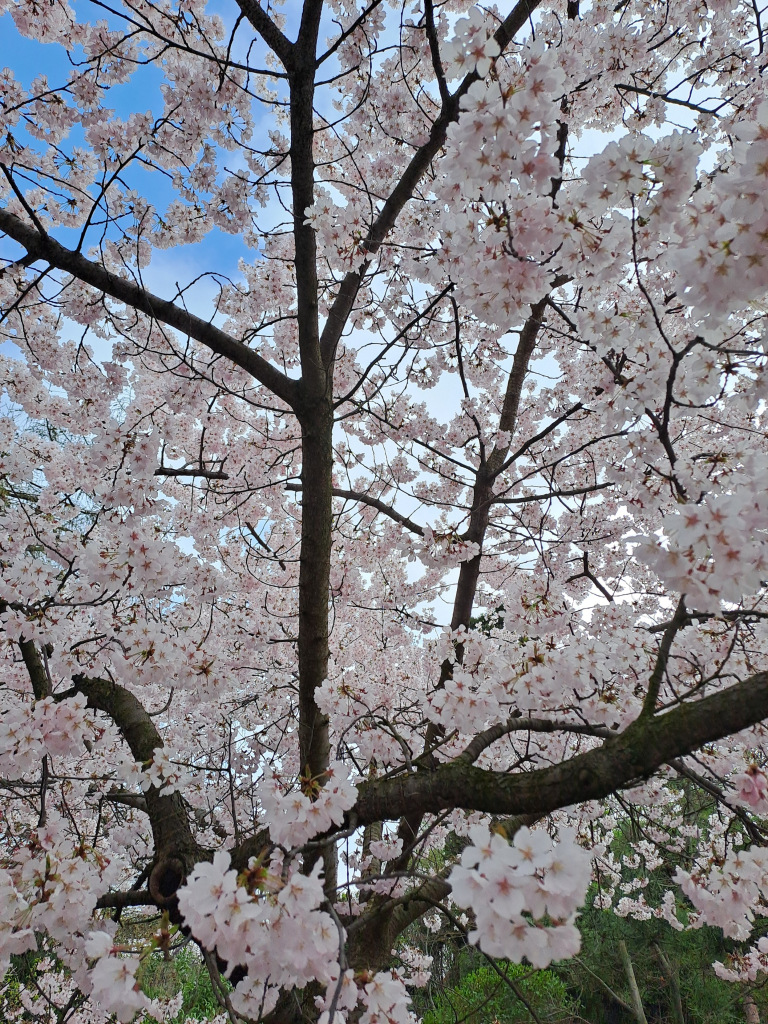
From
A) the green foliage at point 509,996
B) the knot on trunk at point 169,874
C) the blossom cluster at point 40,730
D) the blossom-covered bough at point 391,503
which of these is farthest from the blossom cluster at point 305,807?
the green foliage at point 509,996

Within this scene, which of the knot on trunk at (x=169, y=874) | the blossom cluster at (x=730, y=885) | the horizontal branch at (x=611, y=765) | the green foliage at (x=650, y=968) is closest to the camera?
the horizontal branch at (x=611, y=765)

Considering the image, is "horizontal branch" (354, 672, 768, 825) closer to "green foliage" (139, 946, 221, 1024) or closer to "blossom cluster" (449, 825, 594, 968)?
"blossom cluster" (449, 825, 594, 968)

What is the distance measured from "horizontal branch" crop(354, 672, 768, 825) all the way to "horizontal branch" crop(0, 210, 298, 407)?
2.17m

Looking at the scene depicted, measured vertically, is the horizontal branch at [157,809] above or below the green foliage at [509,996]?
above

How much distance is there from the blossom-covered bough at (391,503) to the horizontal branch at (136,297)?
0.06ft

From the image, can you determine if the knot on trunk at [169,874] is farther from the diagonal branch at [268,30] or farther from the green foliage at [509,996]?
the green foliage at [509,996]

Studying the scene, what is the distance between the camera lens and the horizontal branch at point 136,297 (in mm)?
2600

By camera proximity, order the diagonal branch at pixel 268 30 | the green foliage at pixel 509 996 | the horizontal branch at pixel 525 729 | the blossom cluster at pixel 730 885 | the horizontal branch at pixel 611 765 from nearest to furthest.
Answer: the horizontal branch at pixel 611 765
the blossom cluster at pixel 730 885
the horizontal branch at pixel 525 729
the diagonal branch at pixel 268 30
the green foliage at pixel 509 996

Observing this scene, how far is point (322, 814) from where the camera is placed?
1.65 metres

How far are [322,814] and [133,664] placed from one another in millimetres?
1393

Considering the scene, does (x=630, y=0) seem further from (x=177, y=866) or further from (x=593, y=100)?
(x=177, y=866)

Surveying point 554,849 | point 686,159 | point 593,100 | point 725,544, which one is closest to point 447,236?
point 686,159

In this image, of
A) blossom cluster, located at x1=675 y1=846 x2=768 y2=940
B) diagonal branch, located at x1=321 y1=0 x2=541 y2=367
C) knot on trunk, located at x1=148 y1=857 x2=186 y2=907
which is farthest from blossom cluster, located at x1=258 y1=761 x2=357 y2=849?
diagonal branch, located at x1=321 y1=0 x2=541 y2=367

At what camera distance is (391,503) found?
4.91 m
